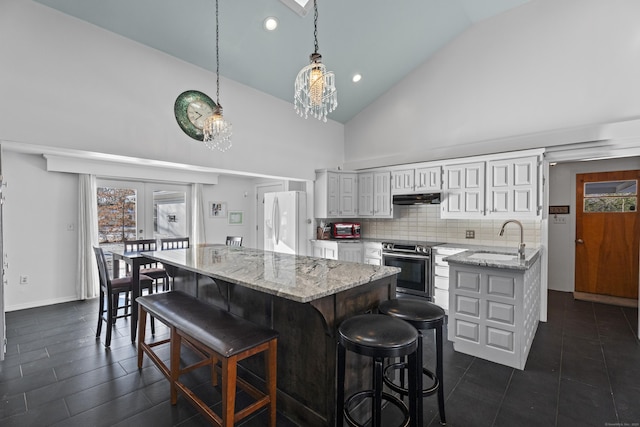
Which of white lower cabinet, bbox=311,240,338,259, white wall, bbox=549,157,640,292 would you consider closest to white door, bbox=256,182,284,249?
white lower cabinet, bbox=311,240,338,259

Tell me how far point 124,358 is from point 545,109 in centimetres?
550

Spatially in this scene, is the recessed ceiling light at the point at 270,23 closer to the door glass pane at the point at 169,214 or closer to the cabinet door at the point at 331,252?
the cabinet door at the point at 331,252

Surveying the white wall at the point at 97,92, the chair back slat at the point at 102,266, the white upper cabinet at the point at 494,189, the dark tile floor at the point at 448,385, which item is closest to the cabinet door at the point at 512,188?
the white upper cabinet at the point at 494,189

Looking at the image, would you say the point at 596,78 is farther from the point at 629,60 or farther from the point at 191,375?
the point at 191,375

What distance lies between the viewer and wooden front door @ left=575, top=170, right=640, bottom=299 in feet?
14.0

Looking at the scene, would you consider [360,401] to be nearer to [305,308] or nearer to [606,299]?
[305,308]

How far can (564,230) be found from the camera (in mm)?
4898

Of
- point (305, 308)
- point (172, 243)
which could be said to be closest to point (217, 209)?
point (172, 243)

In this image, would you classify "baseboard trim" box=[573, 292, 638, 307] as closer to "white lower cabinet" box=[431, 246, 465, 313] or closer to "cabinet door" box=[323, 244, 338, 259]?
"white lower cabinet" box=[431, 246, 465, 313]

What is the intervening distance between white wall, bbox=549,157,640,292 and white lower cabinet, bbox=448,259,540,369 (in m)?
2.78

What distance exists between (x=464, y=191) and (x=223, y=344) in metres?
3.74

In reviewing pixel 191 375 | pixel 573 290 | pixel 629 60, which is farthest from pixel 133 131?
pixel 573 290

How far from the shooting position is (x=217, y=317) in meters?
1.89

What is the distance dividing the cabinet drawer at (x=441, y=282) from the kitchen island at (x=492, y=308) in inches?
39.9
